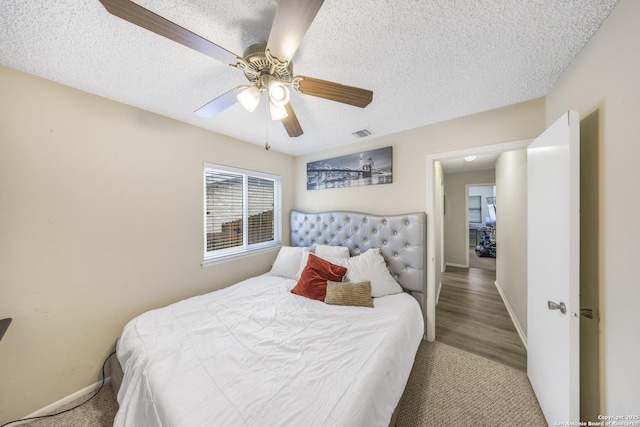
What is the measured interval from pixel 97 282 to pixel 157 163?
3.54ft

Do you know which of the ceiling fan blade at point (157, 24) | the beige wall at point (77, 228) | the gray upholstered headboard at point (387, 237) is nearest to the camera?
the ceiling fan blade at point (157, 24)

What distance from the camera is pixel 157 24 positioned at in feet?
2.58

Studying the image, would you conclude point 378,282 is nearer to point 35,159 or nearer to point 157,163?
point 157,163

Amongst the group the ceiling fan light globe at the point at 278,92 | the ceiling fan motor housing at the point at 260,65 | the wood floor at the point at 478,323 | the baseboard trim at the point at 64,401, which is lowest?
the baseboard trim at the point at 64,401

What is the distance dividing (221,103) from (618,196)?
215cm

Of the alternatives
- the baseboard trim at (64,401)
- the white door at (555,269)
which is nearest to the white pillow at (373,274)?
the white door at (555,269)

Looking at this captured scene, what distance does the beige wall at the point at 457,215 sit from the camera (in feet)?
16.1

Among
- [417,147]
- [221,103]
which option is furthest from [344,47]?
[417,147]

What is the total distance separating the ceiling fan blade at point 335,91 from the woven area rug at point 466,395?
82.3 inches

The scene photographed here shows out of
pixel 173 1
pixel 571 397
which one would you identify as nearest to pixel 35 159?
pixel 173 1

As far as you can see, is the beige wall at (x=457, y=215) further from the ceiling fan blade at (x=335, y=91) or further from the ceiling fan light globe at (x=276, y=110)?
the ceiling fan light globe at (x=276, y=110)

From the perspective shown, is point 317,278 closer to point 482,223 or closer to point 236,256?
point 236,256

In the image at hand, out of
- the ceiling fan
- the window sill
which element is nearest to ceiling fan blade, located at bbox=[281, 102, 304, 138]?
the ceiling fan

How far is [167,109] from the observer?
1.81 metres
